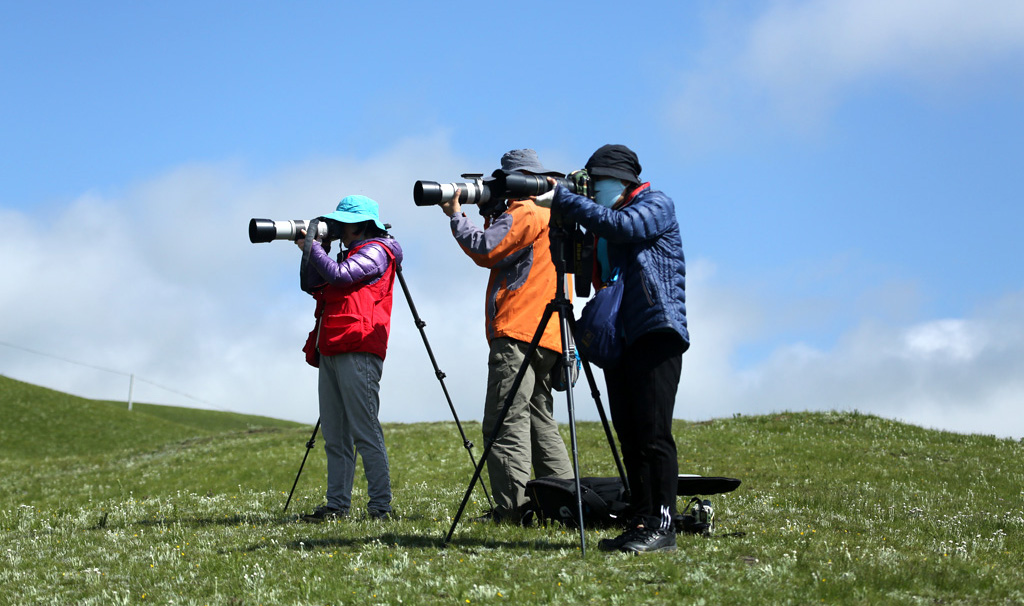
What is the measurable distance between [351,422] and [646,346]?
13.6ft

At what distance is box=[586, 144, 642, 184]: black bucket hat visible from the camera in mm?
7395

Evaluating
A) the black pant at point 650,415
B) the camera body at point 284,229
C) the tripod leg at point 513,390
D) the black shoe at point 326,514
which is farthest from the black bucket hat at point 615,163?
the black shoe at point 326,514

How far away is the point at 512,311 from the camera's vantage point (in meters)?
8.98

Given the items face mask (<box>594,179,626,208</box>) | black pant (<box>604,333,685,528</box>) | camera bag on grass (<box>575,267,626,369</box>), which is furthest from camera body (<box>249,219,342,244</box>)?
black pant (<box>604,333,685,528</box>)

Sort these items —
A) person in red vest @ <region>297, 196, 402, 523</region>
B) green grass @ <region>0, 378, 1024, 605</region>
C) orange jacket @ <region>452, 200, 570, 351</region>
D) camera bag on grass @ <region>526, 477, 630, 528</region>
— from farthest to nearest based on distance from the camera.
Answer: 1. person in red vest @ <region>297, 196, 402, 523</region>
2. orange jacket @ <region>452, 200, 570, 351</region>
3. camera bag on grass @ <region>526, 477, 630, 528</region>
4. green grass @ <region>0, 378, 1024, 605</region>

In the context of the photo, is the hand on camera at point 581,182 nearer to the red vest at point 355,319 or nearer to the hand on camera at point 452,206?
the hand on camera at point 452,206

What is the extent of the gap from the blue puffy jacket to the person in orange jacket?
1.63 m

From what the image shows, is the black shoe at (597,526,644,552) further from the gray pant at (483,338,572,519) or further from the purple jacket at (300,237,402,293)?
the purple jacket at (300,237,402,293)

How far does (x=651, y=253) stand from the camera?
707cm

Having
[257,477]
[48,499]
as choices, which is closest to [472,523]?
[257,477]

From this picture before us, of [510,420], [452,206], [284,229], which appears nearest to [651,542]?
[510,420]

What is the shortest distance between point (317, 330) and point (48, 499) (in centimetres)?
1471

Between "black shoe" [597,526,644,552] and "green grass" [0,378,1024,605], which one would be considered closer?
"green grass" [0,378,1024,605]

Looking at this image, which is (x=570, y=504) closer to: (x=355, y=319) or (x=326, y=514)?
(x=326, y=514)
